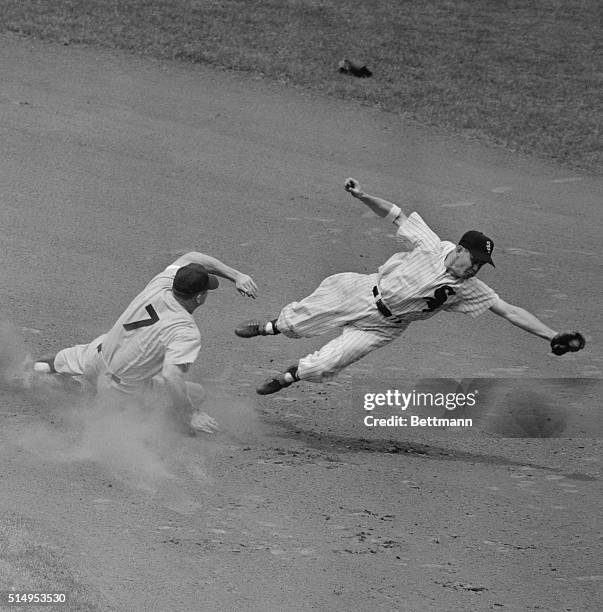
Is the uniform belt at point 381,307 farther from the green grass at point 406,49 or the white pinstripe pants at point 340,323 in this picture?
the green grass at point 406,49

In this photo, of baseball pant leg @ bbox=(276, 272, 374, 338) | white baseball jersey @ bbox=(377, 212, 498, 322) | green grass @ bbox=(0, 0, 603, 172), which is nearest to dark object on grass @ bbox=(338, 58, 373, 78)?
green grass @ bbox=(0, 0, 603, 172)

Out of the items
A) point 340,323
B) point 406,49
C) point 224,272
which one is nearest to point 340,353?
point 340,323

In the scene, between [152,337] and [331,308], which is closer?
[152,337]

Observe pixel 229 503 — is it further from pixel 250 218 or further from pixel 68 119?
pixel 68 119

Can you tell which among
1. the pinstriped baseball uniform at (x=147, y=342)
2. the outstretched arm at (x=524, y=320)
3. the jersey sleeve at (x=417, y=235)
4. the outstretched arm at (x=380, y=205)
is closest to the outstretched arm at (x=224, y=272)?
the pinstriped baseball uniform at (x=147, y=342)

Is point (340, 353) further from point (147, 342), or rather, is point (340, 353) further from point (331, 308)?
point (147, 342)
